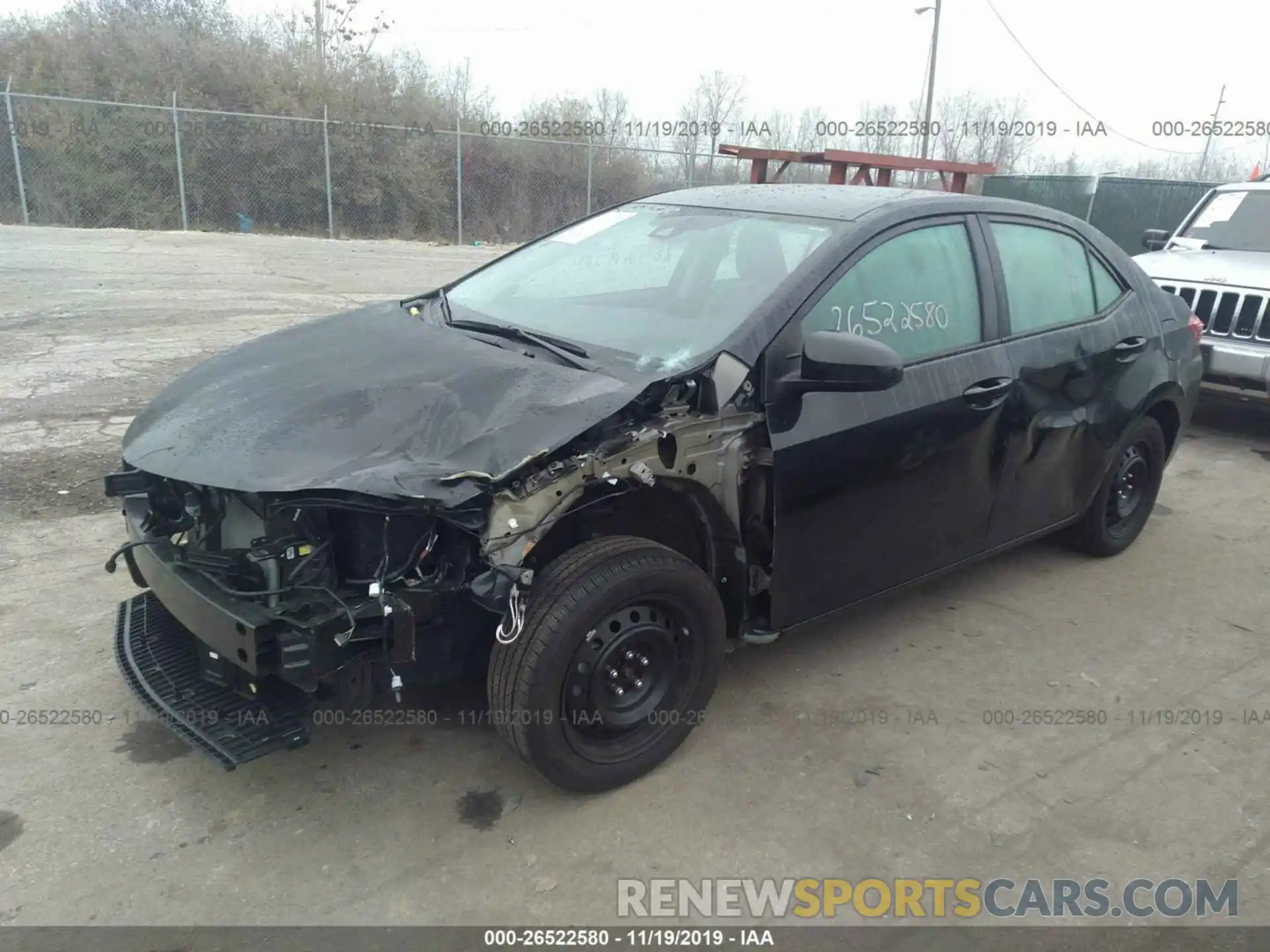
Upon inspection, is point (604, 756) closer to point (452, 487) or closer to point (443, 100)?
point (452, 487)

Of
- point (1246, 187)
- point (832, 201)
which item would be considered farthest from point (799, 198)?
point (1246, 187)

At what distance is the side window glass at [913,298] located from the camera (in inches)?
126

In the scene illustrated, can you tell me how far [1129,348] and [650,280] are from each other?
93.3 inches

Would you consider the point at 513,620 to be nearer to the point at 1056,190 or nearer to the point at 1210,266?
the point at 1210,266

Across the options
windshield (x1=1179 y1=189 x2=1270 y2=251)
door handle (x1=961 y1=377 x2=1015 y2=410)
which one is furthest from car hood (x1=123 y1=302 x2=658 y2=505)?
windshield (x1=1179 y1=189 x2=1270 y2=251)

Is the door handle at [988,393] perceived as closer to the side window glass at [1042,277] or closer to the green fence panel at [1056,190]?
the side window glass at [1042,277]

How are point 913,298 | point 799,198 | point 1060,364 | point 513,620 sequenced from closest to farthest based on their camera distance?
point 513,620
point 913,298
point 799,198
point 1060,364

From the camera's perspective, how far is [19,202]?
→ 56.6 ft

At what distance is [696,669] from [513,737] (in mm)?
662

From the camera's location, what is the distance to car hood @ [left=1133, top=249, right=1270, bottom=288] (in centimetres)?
710

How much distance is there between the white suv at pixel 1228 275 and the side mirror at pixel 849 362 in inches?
177

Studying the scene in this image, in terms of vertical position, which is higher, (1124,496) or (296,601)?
(296,601)

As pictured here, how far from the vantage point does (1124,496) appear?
4828mm

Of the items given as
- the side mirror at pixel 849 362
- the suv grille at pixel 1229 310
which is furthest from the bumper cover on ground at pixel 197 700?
the suv grille at pixel 1229 310
